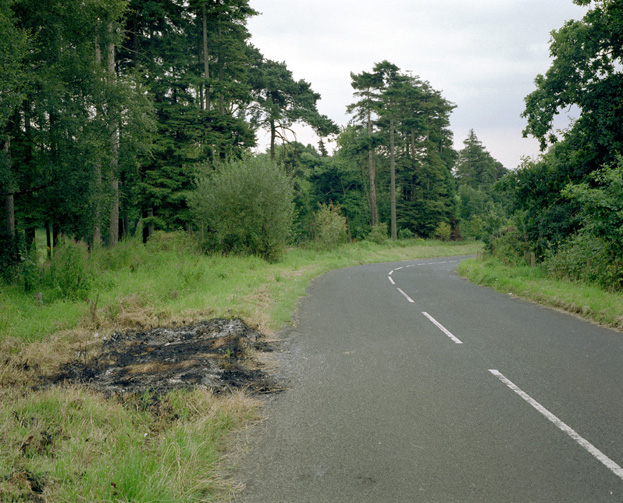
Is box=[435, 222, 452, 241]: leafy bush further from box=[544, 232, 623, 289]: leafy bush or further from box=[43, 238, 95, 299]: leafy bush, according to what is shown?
box=[43, 238, 95, 299]: leafy bush

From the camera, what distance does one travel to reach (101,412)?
Result: 412cm

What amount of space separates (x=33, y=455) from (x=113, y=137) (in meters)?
18.5

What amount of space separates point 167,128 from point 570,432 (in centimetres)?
3181

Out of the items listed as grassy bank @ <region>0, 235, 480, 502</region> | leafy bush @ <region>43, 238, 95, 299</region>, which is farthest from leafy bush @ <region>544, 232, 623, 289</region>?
leafy bush @ <region>43, 238, 95, 299</region>

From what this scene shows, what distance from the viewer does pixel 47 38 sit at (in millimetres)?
16453

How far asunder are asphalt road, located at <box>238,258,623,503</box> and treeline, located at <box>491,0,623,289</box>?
7125 mm

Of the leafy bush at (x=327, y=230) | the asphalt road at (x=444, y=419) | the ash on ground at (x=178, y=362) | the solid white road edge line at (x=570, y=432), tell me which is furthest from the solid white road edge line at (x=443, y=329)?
the leafy bush at (x=327, y=230)

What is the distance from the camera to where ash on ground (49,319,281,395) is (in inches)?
209

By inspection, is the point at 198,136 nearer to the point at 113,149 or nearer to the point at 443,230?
the point at 113,149

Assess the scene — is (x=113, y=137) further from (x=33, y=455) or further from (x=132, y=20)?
(x=33, y=455)

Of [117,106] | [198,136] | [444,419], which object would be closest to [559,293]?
[444,419]

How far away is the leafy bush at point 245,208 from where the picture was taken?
2250 centimetres

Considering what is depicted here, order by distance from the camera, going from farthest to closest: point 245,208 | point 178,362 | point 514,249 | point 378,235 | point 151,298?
point 378,235 < point 245,208 < point 514,249 < point 151,298 < point 178,362

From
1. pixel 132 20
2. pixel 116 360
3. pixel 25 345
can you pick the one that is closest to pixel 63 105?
pixel 25 345
